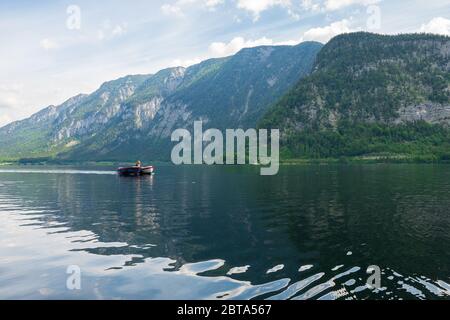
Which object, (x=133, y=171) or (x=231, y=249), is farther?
(x=133, y=171)

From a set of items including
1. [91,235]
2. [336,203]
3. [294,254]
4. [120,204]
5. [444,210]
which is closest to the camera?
[294,254]

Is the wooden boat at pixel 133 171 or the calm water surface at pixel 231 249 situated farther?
the wooden boat at pixel 133 171

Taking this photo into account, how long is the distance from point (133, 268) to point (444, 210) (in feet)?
175

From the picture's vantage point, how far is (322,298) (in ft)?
89.5

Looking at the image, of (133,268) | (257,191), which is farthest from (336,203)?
(133,268)

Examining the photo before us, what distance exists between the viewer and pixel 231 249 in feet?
140

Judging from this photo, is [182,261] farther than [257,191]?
No

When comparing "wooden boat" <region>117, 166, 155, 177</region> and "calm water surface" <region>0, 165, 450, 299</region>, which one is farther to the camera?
"wooden boat" <region>117, 166, 155, 177</region>

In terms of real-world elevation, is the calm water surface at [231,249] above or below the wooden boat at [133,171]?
below

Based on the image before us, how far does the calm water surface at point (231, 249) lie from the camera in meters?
29.8

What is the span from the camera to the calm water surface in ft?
97.9

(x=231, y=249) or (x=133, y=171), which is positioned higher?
(x=133, y=171)

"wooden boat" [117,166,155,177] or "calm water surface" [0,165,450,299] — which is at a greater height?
"wooden boat" [117,166,155,177]
